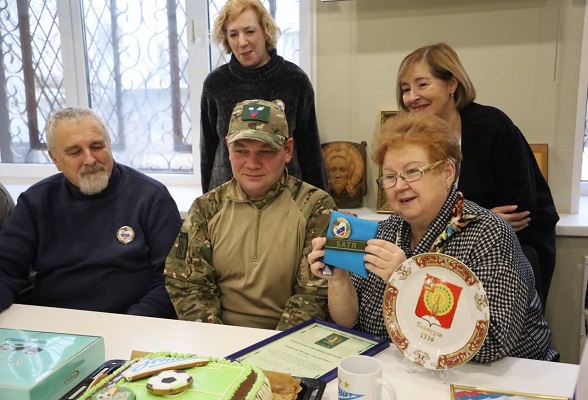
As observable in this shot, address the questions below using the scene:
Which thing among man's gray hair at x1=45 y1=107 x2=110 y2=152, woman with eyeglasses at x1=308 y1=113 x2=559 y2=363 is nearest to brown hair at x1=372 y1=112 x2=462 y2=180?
woman with eyeglasses at x1=308 y1=113 x2=559 y2=363

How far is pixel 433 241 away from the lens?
1415 millimetres

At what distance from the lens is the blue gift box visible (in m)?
1.30

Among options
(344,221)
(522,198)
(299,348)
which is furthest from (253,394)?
(522,198)

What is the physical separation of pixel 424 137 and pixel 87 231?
1322mm

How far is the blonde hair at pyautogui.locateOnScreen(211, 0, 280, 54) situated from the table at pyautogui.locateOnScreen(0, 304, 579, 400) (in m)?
1.46

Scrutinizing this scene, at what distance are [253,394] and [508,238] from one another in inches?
30.0

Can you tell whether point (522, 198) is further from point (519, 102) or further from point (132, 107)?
point (132, 107)

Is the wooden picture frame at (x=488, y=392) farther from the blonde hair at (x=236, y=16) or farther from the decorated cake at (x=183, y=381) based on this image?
the blonde hair at (x=236, y=16)

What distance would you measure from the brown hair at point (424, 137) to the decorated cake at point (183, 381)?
2.35 ft

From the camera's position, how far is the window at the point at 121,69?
3221 mm

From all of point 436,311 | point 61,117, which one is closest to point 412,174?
point 436,311

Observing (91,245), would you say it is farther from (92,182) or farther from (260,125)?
(260,125)

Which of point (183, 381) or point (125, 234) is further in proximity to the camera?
point (125, 234)

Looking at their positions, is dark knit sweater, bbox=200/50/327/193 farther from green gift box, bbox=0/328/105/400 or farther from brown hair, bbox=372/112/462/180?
green gift box, bbox=0/328/105/400
